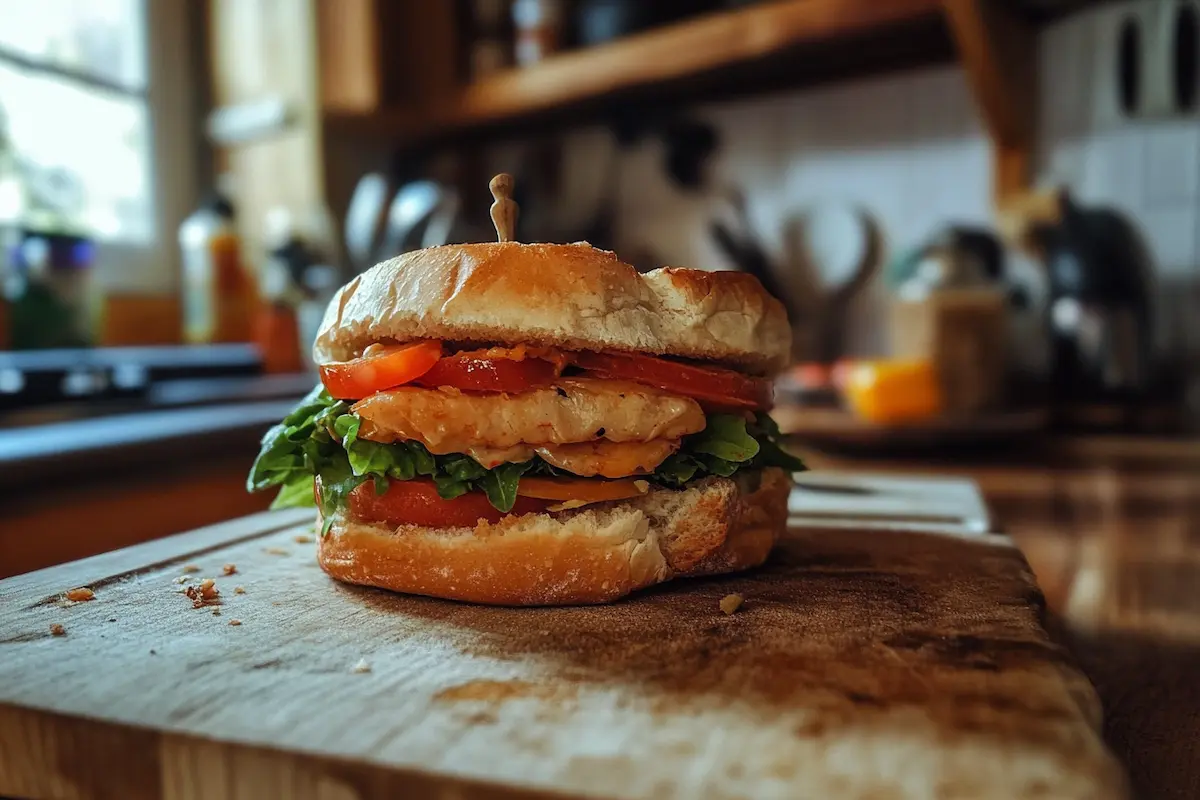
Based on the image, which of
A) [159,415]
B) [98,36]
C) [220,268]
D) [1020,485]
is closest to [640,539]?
[1020,485]

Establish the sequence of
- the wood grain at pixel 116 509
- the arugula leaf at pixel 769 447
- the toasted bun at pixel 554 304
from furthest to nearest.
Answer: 1. the wood grain at pixel 116 509
2. the arugula leaf at pixel 769 447
3. the toasted bun at pixel 554 304

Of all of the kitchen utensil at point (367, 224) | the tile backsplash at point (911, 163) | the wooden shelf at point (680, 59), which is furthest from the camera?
the kitchen utensil at point (367, 224)

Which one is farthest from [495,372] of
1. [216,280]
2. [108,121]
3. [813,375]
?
[108,121]

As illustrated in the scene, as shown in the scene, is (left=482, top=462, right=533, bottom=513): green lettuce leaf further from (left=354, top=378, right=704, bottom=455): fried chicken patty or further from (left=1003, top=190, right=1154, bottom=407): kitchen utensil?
(left=1003, top=190, right=1154, bottom=407): kitchen utensil

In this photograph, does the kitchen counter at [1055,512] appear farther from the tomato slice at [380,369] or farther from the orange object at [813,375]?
the tomato slice at [380,369]

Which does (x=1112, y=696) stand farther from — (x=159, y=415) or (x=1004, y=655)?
(x=159, y=415)

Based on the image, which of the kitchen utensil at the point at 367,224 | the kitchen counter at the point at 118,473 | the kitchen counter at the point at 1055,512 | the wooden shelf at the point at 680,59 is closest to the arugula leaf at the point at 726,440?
the kitchen counter at the point at 1055,512
